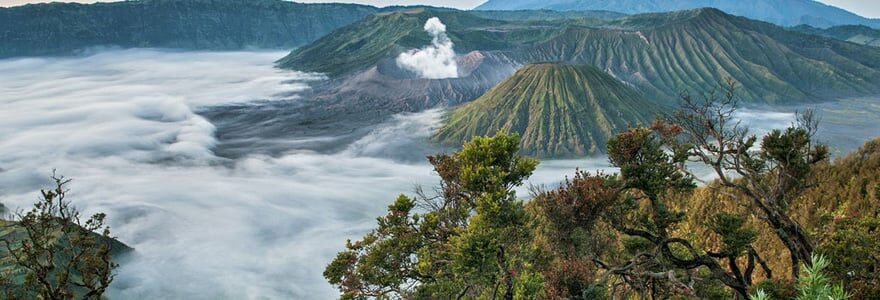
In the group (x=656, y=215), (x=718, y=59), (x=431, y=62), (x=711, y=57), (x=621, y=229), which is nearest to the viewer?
(x=621, y=229)

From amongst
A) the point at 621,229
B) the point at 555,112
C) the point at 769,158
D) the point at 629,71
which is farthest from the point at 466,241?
the point at 629,71

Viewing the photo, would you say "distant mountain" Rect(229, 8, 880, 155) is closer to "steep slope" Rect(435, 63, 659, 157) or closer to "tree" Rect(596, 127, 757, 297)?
"steep slope" Rect(435, 63, 659, 157)

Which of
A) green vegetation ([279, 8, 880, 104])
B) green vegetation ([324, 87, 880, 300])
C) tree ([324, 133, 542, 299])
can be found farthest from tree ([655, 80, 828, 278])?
green vegetation ([279, 8, 880, 104])

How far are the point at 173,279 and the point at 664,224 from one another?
45.6 m

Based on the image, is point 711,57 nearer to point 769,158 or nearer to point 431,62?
point 431,62

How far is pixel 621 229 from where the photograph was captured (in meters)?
10.0

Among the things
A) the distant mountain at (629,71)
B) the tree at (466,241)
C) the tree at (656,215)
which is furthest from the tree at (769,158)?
the distant mountain at (629,71)

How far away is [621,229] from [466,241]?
2988 mm

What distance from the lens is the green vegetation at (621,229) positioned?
8.79 meters

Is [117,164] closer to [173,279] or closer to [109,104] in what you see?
[173,279]

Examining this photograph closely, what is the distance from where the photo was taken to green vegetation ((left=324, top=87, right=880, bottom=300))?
8.79m

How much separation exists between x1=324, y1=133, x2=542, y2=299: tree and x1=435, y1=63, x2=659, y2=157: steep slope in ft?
238

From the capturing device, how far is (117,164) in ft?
302

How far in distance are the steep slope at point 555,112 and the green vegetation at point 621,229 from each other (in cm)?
7274
